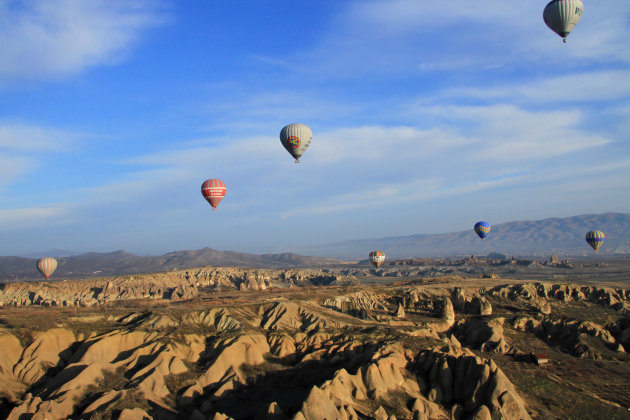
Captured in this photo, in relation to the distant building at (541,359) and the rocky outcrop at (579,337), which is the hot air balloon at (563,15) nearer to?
the rocky outcrop at (579,337)

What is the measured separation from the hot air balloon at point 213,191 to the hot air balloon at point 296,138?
1158 centimetres

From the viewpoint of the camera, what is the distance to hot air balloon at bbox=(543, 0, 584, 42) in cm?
5231

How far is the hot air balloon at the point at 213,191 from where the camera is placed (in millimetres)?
67062

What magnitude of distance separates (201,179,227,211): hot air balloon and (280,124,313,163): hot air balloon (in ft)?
38.0

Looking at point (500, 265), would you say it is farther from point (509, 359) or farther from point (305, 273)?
point (509, 359)

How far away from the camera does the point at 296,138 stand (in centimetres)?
6331

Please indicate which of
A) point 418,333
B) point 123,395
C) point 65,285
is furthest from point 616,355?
point 65,285

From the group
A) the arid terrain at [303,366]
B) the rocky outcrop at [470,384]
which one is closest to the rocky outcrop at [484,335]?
the arid terrain at [303,366]

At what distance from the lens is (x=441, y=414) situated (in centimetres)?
2731

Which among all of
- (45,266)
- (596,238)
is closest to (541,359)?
(596,238)

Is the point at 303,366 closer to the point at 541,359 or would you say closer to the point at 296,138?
the point at 541,359

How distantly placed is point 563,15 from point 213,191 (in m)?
50.6

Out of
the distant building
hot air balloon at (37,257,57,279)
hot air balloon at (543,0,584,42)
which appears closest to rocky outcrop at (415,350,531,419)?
the distant building

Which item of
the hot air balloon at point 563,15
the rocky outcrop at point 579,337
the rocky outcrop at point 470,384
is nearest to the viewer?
the rocky outcrop at point 470,384
